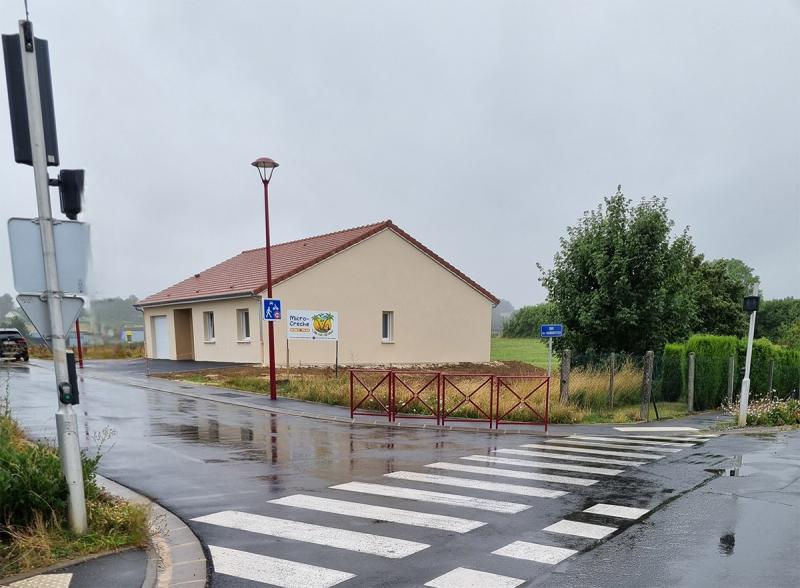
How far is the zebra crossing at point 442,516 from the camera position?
4891 mm

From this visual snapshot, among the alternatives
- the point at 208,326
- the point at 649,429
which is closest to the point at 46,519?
the point at 649,429

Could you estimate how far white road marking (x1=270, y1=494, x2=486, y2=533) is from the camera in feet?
20.1

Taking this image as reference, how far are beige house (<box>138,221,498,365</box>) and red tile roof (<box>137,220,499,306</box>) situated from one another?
3.0 inches

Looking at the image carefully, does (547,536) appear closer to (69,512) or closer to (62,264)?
(69,512)

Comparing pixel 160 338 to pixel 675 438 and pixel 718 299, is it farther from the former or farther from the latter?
pixel 718 299

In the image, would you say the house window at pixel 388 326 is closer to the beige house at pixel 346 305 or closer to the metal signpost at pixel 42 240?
the beige house at pixel 346 305

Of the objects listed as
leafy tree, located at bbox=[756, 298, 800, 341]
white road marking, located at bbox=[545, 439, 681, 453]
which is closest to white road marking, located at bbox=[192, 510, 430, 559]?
white road marking, located at bbox=[545, 439, 681, 453]

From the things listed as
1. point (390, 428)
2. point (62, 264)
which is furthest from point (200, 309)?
point (62, 264)

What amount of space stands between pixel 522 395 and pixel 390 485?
778 centimetres

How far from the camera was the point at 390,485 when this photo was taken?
783 cm

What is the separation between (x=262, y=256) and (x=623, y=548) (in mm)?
29982

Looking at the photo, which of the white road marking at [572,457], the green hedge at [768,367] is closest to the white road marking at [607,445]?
the white road marking at [572,457]

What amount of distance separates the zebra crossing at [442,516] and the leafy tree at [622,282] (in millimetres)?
10283

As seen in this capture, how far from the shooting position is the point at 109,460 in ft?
29.8
